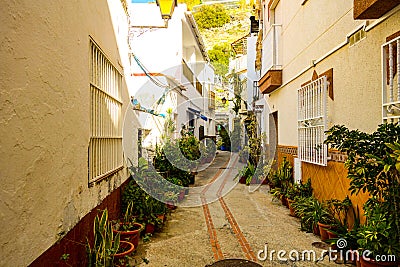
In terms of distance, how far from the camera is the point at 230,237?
235 inches

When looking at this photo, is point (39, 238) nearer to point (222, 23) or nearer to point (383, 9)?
point (383, 9)

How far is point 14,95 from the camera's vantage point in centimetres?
228

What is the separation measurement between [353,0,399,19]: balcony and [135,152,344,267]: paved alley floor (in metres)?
3.21

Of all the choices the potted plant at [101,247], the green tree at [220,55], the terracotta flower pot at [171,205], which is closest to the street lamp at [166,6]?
the terracotta flower pot at [171,205]

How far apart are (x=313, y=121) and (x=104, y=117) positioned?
4.06 m

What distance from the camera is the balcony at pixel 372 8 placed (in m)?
3.73

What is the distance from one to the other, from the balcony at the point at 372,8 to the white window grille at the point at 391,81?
0.37 m

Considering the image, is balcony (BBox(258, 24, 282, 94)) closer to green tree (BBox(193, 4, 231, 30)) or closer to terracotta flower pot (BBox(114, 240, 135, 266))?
terracotta flower pot (BBox(114, 240, 135, 266))

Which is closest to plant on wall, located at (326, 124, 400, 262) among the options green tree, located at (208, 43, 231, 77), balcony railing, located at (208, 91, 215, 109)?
balcony railing, located at (208, 91, 215, 109)

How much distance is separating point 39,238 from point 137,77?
996cm

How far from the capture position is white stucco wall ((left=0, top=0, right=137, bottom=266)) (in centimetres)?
222

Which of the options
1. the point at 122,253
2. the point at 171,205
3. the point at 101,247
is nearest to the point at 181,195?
the point at 171,205

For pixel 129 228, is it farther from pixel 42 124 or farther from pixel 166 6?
pixel 166 6

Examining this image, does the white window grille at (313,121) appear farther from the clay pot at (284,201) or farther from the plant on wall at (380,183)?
the plant on wall at (380,183)
